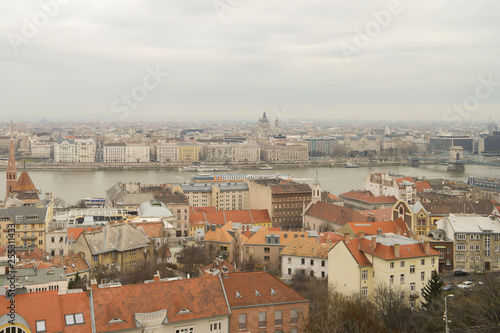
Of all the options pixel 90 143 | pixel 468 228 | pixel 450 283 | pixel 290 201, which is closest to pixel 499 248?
pixel 468 228

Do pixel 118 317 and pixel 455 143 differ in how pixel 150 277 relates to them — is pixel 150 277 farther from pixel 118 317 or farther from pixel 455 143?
pixel 455 143

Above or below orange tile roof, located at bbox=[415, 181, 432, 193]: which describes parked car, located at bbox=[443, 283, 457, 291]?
below

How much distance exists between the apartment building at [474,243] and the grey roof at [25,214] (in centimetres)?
663

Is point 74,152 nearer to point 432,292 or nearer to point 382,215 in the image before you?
point 382,215

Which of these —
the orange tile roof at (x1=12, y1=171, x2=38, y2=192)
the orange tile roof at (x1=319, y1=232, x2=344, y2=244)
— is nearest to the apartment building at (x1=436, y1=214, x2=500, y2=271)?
the orange tile roof at (x1=319, y1=232, x2=344, y2=244)

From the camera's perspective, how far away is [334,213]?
40.2ft

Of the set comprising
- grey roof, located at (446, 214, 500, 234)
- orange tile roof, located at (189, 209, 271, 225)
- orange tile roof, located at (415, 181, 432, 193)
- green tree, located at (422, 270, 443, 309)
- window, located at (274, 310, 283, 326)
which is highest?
grey roof, located at (446, 214, 500, 234)

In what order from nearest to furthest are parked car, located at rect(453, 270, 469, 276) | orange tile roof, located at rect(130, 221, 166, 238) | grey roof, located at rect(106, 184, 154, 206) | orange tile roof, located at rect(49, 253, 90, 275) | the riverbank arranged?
orange tile roof, located at rect(49, 253, 90, 275), parked car, located at rect(453, 270, 469, 276), orange tile roof, located at rect(130, 221, 166, 238), grey roof, located at rect(106, 184, 154, 206), the riverbank

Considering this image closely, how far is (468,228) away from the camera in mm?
9102

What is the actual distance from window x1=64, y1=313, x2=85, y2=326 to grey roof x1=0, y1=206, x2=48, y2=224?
573 cm

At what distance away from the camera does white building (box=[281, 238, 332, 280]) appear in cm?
818

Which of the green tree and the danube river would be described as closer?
the green tree

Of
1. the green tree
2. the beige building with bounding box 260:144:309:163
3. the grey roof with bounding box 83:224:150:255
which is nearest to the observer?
the green tree

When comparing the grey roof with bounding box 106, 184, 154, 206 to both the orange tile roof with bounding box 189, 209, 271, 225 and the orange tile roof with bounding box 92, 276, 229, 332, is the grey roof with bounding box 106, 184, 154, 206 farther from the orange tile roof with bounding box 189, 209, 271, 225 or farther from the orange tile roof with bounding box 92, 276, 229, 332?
the orange tile roof with bounding box 92, 276, 229, 332
